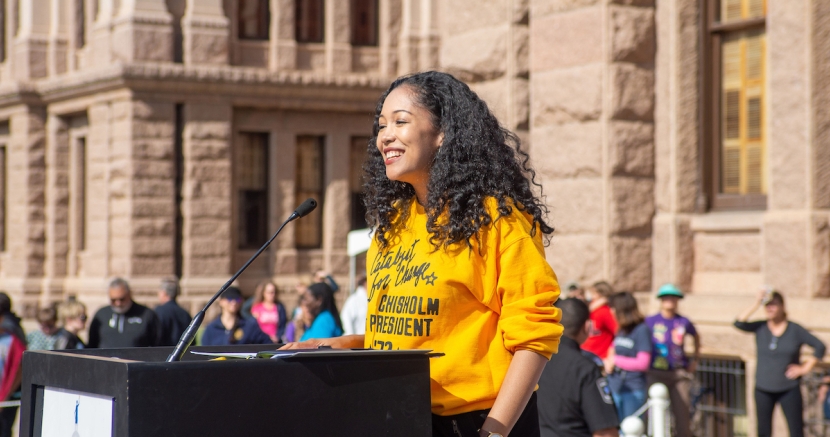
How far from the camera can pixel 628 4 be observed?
10.5 meters

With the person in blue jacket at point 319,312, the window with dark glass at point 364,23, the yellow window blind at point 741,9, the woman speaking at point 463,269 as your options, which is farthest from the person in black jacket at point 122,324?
the window with dark glass at point 364,23

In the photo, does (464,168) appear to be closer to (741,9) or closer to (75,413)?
(75,413)

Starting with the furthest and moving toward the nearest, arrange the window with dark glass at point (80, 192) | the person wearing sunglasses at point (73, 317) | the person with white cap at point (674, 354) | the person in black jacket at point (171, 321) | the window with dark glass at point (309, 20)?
the window with dark glass at point (309, 20), the window with dark glass at point (80, 192), the person wearing sunglasses at point (73, 317), the person in black jacket at point (171, 321), the person with white cap at point (674, 354)

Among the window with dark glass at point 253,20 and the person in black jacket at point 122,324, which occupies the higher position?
the window with dark glass at point 253,20

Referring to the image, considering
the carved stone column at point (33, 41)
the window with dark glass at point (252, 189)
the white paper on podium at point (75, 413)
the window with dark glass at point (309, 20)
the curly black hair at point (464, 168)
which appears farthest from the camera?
the carved stone column at point (33, 41)

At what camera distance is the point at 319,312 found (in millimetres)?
11555

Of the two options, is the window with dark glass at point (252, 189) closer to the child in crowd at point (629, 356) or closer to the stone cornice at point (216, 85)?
the stone cornice at point (216, 85)

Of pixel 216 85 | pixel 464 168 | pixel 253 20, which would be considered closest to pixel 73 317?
pixel 464 168

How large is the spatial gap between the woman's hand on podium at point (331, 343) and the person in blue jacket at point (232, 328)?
751 cm

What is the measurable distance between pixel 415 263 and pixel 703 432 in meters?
8.27

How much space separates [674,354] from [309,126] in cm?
1589

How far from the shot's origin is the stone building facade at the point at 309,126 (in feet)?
34.5

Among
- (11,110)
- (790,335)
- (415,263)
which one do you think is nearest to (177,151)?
(11,110)

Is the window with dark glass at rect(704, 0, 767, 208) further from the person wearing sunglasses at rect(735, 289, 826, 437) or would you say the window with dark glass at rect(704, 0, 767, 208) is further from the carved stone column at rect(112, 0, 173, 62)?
the carved stone column at rect(112, 0, 173, 62)
